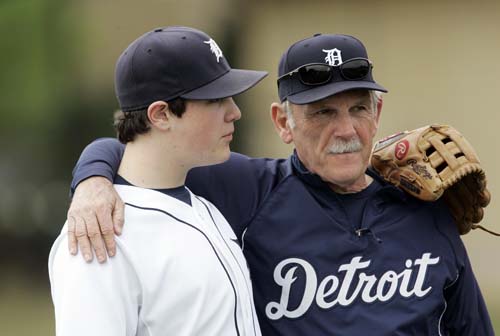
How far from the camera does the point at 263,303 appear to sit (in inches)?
110

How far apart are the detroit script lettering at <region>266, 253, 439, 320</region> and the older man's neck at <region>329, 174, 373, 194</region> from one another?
236 millimetres

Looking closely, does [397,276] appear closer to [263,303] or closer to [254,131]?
[263,303]

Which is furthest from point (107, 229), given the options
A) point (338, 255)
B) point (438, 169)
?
point (438, 169)

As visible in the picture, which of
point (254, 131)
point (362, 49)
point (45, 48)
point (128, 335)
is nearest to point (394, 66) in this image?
point (254, 131)

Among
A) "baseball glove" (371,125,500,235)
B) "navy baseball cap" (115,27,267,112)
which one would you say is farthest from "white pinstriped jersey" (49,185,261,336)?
"baseball glove" (371,125,500,235)

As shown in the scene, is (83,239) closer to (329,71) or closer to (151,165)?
(151,165)

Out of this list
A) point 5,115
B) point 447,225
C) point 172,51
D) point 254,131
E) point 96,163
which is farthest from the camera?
point 5,115

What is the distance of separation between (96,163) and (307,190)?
2.15ft

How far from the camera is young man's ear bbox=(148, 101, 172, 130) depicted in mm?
2451

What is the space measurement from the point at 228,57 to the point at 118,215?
28.4ft

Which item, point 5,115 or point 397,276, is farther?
point 5,115

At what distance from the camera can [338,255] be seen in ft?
9.14

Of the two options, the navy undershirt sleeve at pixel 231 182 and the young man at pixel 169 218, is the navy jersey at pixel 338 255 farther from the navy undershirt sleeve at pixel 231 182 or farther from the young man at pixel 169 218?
the young man at pixel 169 218

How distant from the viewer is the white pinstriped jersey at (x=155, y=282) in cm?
221
